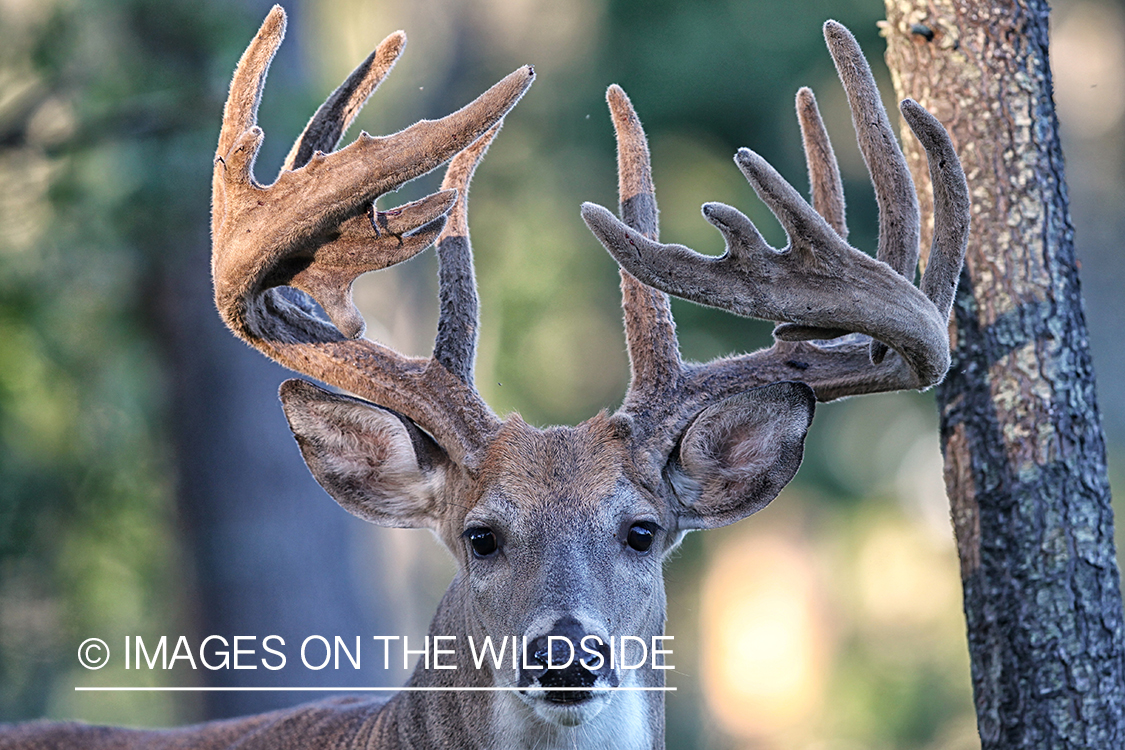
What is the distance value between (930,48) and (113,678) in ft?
62.0

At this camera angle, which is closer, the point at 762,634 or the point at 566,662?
the point at 566,662

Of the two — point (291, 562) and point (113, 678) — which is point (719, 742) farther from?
point (291, 562)

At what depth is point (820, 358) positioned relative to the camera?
16.1 ft

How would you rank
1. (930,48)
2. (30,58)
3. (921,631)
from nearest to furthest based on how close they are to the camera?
(930,48) < (30,58) < (921,631)

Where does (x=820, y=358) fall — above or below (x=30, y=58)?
below

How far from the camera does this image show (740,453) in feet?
15.4

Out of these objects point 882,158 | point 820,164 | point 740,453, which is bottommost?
point 740,453

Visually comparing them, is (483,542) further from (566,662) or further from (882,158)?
(882,158)

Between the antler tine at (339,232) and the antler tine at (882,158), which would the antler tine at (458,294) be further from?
the antler tine at (882,158)

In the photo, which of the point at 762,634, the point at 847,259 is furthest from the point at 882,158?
the point at 762,634

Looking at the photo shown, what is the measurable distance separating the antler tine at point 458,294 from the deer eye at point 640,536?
0.80 metres

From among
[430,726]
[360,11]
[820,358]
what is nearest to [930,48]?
[820,358]

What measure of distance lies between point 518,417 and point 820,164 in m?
1.44

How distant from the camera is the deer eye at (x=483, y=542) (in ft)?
14.5
